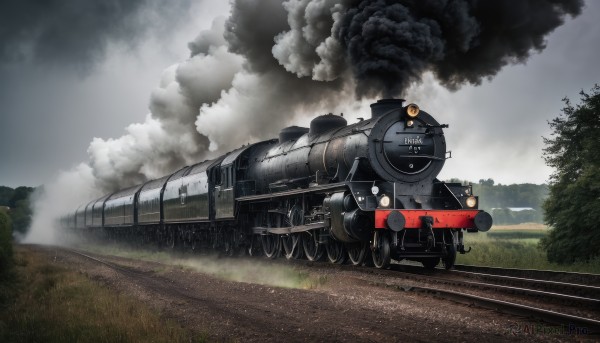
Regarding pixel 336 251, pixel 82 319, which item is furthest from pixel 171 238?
pixel 82 319

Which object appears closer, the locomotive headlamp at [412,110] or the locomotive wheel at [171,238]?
Answer: the locomotive headlamp at [412,110]

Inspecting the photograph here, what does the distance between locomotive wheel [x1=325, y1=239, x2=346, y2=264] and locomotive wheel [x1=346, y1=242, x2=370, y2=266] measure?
0.56 ft

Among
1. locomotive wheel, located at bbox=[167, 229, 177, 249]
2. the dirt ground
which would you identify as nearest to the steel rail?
the dirt ground

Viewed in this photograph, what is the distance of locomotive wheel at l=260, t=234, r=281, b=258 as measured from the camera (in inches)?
694

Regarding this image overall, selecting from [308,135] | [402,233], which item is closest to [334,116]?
[308,135]

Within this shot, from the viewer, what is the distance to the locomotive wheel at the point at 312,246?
15055 mm

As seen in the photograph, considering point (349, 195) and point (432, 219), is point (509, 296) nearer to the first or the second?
point (432, 219)

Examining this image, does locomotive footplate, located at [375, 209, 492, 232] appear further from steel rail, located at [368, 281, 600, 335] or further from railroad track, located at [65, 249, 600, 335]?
steel rail, located at [368, 281, 600, 335]

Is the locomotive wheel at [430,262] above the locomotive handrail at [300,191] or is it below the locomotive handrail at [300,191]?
below

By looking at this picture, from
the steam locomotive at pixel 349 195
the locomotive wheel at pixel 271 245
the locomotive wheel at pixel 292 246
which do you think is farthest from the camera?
the locomotive wheel at pixel 271 245

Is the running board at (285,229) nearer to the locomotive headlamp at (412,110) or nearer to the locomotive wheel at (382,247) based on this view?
the locomotive wheel at (382,247)

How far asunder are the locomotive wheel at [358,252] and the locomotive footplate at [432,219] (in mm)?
1446

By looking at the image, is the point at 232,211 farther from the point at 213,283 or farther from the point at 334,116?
the point at 213,283

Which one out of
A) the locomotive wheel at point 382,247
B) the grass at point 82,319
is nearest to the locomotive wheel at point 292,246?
the locomotive wheel at point 382,247
